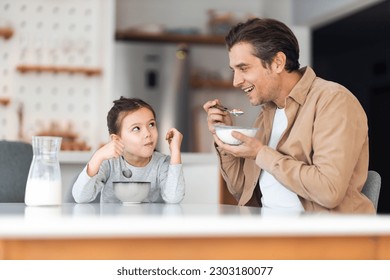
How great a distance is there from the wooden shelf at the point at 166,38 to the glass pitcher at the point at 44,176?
434 cm

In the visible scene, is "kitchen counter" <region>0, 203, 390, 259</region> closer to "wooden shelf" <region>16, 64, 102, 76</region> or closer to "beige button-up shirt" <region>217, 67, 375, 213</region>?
"beige button-up shirt" <region>217, 67, 375, 213</region>

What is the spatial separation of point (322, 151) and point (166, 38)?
4372 millimetres

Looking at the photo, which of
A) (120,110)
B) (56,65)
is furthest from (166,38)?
(120,110)

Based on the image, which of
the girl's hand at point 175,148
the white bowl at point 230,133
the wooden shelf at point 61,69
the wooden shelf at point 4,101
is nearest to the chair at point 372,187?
the white bowl at point 230,133

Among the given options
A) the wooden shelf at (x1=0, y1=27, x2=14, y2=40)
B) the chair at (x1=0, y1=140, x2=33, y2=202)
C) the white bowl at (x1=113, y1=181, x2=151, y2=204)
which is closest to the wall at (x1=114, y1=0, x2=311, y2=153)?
the wooden shelf at (x1=0, y1=27, x2=14, y2=40)

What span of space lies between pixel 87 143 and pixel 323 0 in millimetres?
2603

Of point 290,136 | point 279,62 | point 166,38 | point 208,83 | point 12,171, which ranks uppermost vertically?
point 166,38

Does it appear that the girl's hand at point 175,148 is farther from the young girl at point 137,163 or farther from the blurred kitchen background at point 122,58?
the blurred kitchen background at point 122,58

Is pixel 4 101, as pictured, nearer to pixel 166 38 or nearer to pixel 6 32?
A: pixel 6 32

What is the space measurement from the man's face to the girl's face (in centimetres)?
36

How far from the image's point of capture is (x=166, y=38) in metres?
6.09

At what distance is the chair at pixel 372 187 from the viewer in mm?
1981

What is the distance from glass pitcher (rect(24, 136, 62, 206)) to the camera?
5.75ft

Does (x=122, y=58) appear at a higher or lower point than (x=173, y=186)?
higher
